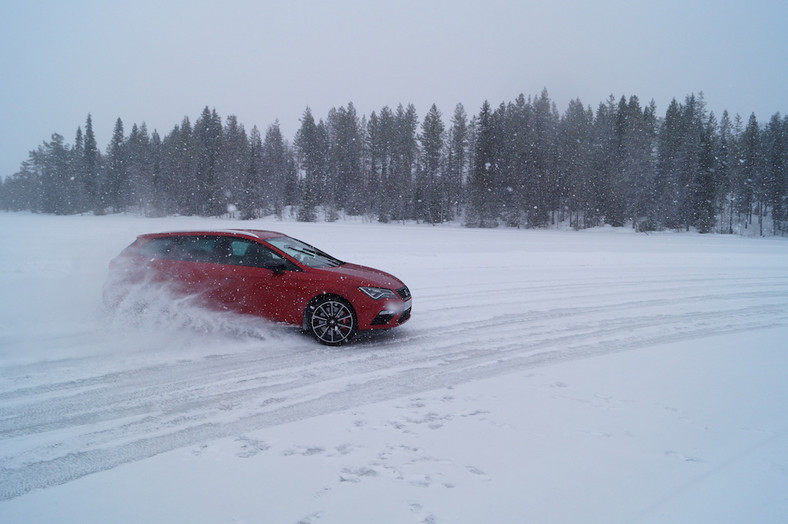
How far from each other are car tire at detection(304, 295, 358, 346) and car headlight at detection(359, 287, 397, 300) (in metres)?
0.34

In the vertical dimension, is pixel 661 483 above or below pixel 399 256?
below

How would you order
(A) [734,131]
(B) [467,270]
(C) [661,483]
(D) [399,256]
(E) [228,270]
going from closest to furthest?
(C) [661,483] → (E) [228,270] → (B) [467,270] → (D) [399,256] → (A) [734,131]

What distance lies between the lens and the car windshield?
23.2ft

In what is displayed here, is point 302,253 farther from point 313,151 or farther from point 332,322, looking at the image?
point 313,151

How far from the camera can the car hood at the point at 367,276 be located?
672 cm

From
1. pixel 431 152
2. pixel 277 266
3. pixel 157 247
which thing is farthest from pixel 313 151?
pixel 277 266

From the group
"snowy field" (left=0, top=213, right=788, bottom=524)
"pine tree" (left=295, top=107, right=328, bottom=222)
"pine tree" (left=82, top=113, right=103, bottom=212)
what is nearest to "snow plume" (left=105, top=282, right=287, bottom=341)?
"snowy field" (left=0, top=213, right=788, bottom=524)

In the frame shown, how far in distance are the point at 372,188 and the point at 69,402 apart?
62412 millimetres

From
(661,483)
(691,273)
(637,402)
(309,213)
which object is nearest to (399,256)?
(691,273)

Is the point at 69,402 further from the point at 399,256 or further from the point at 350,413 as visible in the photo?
the point at 399,256

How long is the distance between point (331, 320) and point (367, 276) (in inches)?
36.2

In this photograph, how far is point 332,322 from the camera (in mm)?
6598

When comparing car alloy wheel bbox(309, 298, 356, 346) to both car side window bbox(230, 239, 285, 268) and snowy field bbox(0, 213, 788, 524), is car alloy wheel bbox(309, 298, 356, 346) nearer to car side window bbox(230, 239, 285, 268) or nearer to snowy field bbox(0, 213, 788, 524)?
snowy field bbox(0, 213, 788, 524)

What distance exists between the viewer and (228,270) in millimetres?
6797
